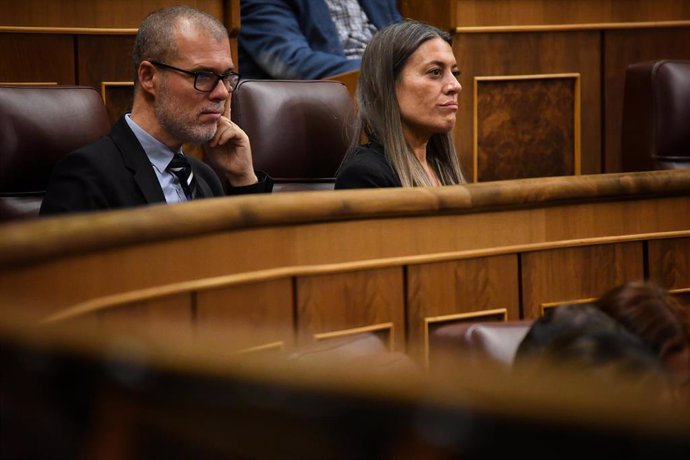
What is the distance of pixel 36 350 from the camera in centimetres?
25

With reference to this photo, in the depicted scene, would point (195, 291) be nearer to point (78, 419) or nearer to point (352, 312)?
point (352, 312)

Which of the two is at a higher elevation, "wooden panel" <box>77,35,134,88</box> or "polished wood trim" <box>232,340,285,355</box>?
"wooden panel" <box>77,35,134,88</box>

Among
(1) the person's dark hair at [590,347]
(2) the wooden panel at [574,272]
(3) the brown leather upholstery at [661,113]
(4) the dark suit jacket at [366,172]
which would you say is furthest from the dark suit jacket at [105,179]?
(3) the brown leather upholstery at [661,113]

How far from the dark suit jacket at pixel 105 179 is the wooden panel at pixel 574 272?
0.26 m

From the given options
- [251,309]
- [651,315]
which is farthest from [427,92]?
[651,315]

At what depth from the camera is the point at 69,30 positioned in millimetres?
1001

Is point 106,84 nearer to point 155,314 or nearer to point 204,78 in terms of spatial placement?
point 204,78

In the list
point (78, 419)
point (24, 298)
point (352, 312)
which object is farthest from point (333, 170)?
point (78, 419)

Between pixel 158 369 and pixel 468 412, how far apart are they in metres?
0.07

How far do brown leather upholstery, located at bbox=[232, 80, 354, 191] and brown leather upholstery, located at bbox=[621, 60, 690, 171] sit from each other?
326 mm

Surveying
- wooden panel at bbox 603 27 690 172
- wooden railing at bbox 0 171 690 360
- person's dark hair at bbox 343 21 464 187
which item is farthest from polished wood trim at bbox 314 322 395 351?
wooden panel at bbox 603 27 690 172

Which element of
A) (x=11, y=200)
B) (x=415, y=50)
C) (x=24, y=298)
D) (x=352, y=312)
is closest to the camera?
(x=24, y=298)

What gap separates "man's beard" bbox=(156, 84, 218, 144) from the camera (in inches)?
30.3

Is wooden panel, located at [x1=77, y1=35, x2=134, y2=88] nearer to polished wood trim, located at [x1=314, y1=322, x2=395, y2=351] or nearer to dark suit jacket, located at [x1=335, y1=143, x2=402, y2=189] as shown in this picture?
dark suit jacket, located at [x1=335, y1=143, x2=402, y2=189]
